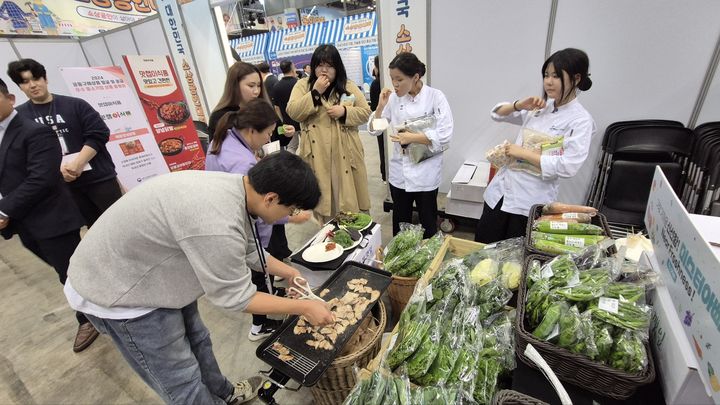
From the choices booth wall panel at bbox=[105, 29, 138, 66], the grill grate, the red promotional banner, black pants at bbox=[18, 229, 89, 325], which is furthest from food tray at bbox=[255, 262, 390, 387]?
booth wall panel at bbox=[105, 29, 138, 66]

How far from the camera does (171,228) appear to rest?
0.97m

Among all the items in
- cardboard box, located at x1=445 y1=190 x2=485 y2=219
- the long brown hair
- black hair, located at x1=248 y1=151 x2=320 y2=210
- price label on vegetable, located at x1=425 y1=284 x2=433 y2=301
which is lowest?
cardboard box, located at x1=445 y1=190 x2=485 y2=219

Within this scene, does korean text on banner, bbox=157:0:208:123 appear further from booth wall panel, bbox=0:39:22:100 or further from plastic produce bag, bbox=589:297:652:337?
plastic produce bag, bbox=589:297:652:337

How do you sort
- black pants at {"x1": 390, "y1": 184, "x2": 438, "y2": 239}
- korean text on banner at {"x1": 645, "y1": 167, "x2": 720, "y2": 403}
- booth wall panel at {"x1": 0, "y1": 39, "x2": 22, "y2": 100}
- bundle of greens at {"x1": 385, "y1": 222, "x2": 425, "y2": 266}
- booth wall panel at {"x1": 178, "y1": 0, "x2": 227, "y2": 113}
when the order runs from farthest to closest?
booth wall panel at {"x1": 0, "y1": 39, "x2": 22, "y2": 100} < booth wall panel at {"x1": 178, "y1": 0, "x2": 227, "y2": 113} < black pants at {"x1": 390, "y1": 184, "x2": 438, "y2": 239} < bundle of greens at {"x1": 385, "y1": 222, "x2": 425, "y2": 266} < korean text on banner at {"x1": 645, "y1": 167, "x2": 720, "y2": 403}

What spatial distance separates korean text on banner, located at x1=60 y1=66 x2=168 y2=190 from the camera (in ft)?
10.7

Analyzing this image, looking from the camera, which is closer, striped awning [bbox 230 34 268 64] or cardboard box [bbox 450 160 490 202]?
cardboard box [bbox 450 160 490 202]

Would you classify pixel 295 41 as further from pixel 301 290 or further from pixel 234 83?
pixel 301 290

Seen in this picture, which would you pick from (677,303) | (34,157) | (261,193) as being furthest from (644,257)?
(34,157)

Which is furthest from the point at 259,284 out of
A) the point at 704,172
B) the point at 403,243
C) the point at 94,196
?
the point at 704,172

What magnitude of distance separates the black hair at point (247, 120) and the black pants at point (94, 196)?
1442 mm

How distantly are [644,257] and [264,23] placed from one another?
36.1 feet

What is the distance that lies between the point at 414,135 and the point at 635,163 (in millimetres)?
1805

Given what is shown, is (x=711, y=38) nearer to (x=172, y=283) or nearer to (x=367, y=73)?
(x=172, y=283)

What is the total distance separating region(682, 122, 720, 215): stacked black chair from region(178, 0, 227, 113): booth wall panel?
5.84 metres
